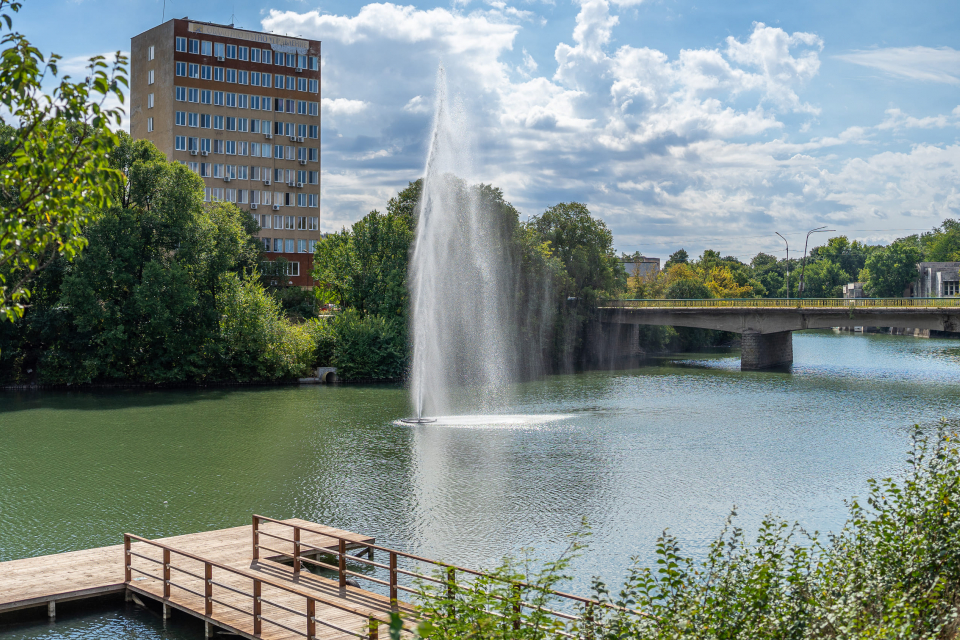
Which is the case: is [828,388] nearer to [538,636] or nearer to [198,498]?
[198,498]

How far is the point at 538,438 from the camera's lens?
39.1m

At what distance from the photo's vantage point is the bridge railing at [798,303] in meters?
73.1

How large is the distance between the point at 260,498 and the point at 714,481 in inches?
612

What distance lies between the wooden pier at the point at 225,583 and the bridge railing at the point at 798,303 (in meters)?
64.6

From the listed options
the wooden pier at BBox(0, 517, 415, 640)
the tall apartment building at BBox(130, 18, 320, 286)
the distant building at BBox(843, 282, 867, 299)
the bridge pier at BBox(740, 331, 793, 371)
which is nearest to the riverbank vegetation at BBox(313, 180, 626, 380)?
the bridge pier at BBox(740, 331, 793, 371)

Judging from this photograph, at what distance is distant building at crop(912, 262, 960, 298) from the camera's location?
465 ft

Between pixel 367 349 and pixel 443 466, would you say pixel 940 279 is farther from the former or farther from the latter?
pixel 443 466

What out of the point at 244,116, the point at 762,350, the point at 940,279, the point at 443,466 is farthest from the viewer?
the point at 940,279

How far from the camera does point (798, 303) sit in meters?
79.2

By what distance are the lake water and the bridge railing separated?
1679 cm

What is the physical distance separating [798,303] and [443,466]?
5619 centimetres

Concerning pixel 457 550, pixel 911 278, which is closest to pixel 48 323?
pixel 457 550

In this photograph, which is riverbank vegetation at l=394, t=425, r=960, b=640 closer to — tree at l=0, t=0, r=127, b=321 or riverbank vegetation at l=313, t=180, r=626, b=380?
tree at l=0, t=0, r=127, b=321

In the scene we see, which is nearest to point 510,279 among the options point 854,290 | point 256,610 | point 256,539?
point 256,539
